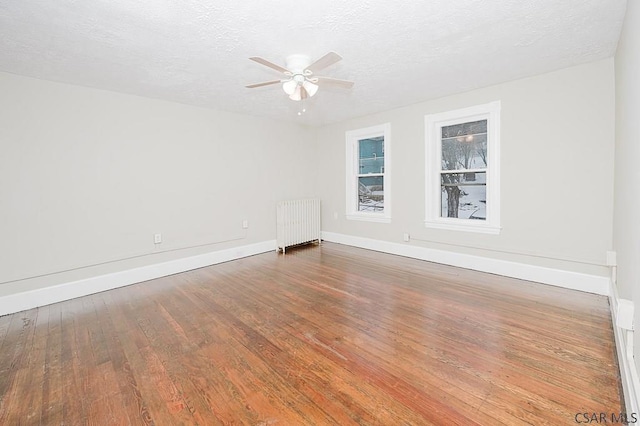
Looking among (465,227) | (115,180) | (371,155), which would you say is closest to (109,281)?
(115,180)

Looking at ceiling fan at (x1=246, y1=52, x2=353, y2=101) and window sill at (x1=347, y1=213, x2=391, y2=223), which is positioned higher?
ceiling fan at (x1=246, y1=52, x2=353, y2=101)

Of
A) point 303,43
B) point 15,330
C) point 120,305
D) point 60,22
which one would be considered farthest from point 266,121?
point 15,330

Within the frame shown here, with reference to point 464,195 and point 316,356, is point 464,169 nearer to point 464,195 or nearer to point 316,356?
point 464,195

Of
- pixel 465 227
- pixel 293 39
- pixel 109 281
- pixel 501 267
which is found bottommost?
pixel 109 281

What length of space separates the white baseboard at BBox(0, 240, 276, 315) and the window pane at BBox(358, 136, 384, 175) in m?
2.64

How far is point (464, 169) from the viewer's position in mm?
4207

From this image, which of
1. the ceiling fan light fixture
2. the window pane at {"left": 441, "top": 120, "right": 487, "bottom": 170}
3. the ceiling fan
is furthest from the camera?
the window pane at {"left": 441, "top": 120, "right": 487, "bottom": 170}

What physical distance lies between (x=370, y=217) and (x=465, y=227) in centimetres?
170

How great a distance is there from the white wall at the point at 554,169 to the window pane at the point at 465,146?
0.30 metres

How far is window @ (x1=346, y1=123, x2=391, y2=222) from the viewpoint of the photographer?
16.8ft

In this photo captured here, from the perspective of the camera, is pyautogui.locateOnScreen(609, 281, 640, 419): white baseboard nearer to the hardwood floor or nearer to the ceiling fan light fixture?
the hardwood floor

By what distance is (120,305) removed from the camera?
3.14 metres

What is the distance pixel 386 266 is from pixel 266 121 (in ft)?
11.1

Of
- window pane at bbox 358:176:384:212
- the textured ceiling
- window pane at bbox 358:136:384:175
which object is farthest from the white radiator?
the textured ceiling
